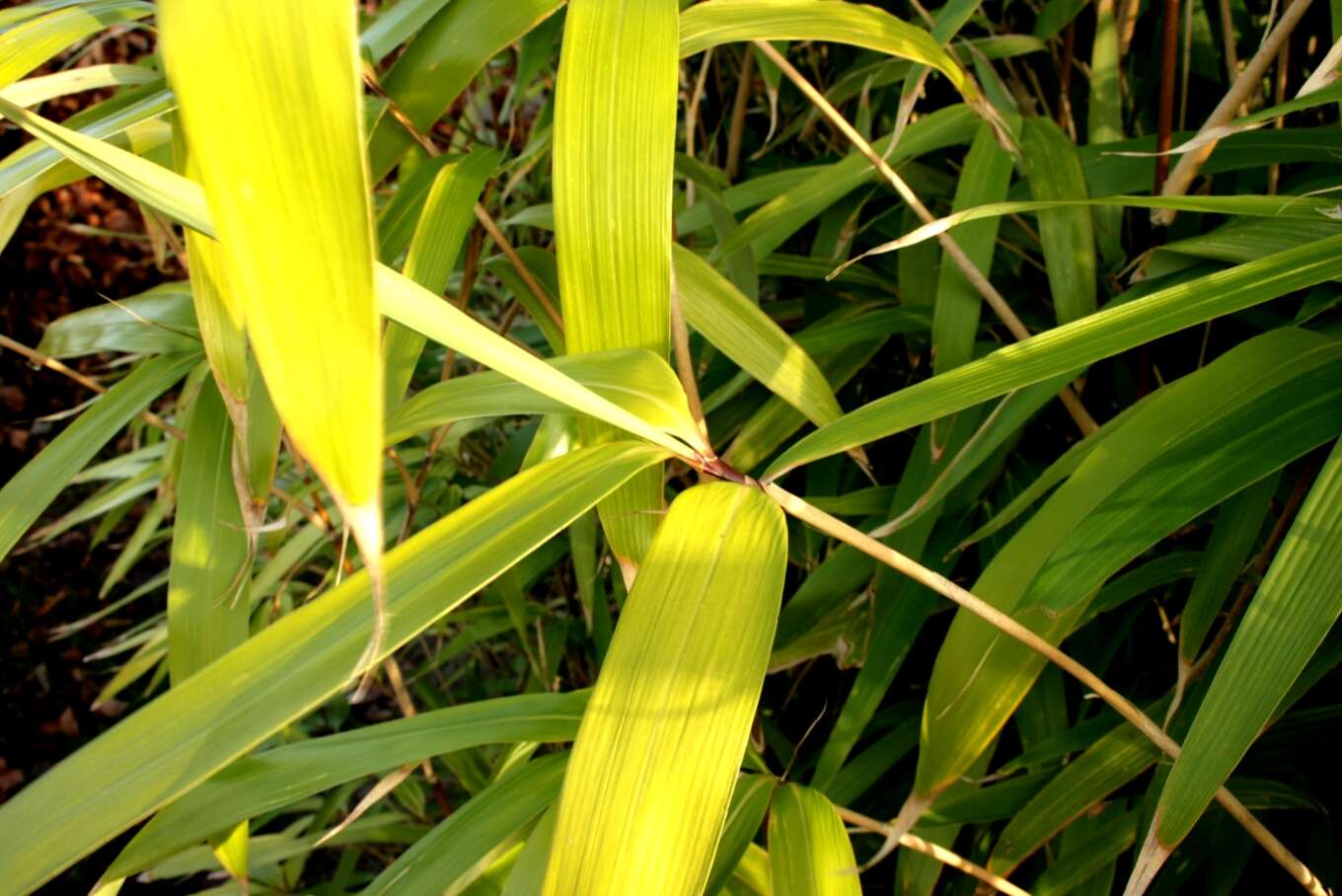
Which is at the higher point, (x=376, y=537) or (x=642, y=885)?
(x=376, y=537)

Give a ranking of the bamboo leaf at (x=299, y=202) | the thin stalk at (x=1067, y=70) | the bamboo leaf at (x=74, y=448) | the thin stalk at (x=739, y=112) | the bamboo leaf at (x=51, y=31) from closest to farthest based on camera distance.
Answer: the bamboo leaf at (x=299, y=202) → the bamboo leaf at (x=51, y=31) → the bamboo leaf at (x=74, y=448) → the thin stalk at (x=1067, y=70) → the thin stalk at (x=739, y=112)

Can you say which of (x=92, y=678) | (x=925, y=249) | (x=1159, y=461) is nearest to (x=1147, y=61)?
(x=925, y=249)

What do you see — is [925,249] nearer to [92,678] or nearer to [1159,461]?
[1159,461]

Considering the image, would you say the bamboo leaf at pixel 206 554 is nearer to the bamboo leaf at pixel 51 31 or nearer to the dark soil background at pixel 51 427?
the bamboo leaf at pixel 51 31

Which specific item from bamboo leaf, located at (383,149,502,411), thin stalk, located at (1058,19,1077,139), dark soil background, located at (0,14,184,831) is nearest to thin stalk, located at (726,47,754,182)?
thin stalk, located at (1058,19,1077,139)

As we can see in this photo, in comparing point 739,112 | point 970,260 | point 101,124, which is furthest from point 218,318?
point 739,112

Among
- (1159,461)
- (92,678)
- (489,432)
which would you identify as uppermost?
(1159,461)

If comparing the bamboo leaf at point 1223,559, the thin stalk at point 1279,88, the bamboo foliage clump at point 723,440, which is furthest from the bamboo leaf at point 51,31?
the thin stalk at point 1279,88
